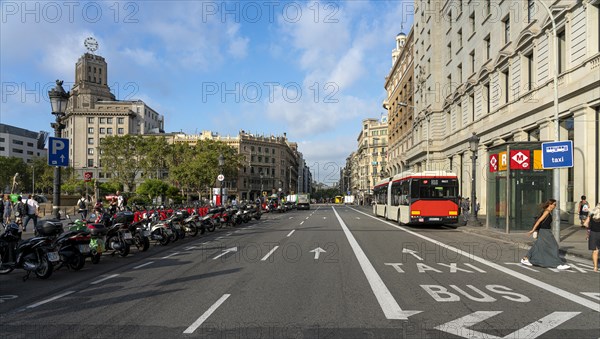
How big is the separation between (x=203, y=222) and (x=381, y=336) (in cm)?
1681

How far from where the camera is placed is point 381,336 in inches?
219

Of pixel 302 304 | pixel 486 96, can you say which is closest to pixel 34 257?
pixel 302 304

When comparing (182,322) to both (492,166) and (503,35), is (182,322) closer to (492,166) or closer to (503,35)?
(492,166)

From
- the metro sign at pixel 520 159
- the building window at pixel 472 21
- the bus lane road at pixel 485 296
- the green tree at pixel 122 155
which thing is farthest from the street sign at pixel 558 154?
the green tree at pixel 122 155

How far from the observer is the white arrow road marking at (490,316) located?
222 inches

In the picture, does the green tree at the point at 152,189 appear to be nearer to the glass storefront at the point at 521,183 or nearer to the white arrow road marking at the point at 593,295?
the glass storefront at the point at 521,183

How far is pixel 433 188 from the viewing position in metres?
24.3

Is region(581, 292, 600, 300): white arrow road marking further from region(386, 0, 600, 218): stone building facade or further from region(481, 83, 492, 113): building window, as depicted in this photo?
region(481, 83, 492, 113): building window

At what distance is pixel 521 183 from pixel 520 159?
1.07 metres

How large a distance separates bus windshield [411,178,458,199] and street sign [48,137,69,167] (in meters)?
16.9

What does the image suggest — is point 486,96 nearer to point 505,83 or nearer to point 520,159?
point 505,83

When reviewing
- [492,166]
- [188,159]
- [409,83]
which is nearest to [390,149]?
[409,83]

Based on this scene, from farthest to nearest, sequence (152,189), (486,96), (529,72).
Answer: (152,189)
(486,96)
(529,72)

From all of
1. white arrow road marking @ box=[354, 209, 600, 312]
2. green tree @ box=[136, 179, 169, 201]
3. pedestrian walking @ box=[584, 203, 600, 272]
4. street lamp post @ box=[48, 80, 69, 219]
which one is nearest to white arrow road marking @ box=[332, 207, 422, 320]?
white arrow road marking @ box=[354, 209, 600, 312]
